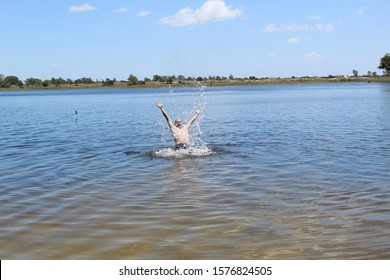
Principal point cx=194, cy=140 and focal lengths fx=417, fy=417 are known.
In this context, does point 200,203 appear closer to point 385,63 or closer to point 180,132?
A: point 180,132

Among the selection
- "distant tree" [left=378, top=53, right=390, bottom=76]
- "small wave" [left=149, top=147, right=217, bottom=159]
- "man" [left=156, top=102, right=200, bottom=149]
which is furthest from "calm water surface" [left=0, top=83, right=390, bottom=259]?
"distant tree" [left=378, top=53, right=390, bottom=76]

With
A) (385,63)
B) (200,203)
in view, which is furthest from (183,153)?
(385,63)

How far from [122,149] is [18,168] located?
5.60 m

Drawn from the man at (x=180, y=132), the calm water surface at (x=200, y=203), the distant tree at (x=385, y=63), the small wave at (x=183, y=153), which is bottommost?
the calm water surface at (x=200, y=203)

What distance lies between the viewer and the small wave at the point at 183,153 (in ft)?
55.6

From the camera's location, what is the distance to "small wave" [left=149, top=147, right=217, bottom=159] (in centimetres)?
1694

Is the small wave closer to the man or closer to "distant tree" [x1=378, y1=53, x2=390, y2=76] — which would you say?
the man

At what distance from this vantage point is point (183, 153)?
683 inches

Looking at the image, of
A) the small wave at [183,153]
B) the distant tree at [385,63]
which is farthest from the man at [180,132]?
the distant tree at [385,63]

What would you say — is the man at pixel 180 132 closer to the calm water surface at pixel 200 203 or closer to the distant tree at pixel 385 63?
the calm water surface at pixel 200 203

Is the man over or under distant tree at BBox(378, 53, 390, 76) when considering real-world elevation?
under

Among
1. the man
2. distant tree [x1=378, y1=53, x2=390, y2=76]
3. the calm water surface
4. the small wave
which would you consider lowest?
the calm water surface
